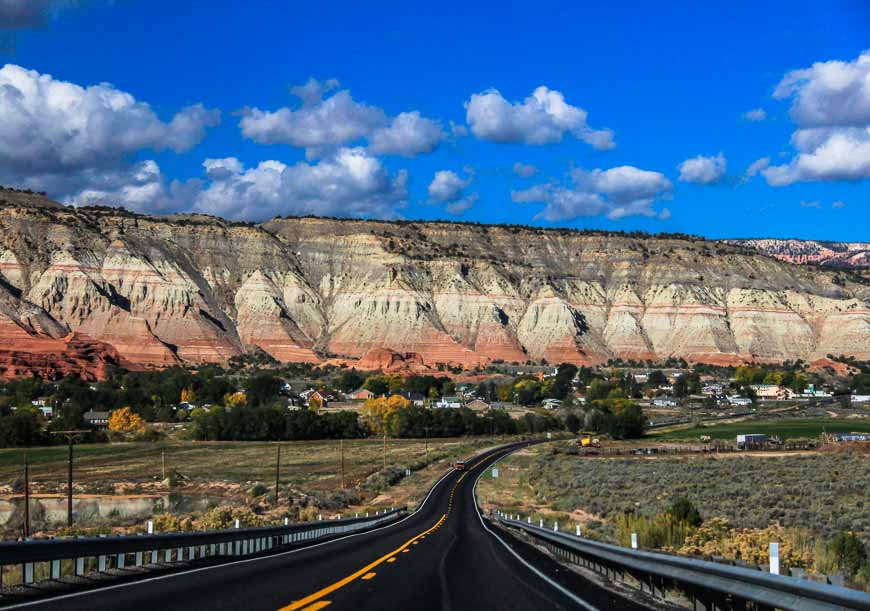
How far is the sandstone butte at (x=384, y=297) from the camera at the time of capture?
154000 mm

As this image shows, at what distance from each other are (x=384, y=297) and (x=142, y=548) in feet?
512

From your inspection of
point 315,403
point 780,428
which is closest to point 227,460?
point 315,403

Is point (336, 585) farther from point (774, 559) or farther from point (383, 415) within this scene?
point (383, 415)

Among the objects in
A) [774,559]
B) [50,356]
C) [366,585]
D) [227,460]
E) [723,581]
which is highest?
[50,356]

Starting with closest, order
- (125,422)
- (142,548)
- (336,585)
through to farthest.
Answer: (336,585)
(142,548)
(125,422)

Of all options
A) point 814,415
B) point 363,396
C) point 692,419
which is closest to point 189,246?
point 363,396

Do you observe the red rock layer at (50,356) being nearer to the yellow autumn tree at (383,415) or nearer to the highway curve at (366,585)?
the yellow autumn tree at (383,415)

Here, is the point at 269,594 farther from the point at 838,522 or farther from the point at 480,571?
the point at 838,522

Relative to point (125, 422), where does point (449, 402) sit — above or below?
above

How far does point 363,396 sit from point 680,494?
99.6m

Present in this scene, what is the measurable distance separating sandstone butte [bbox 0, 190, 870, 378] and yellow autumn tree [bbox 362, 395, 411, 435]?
40.9m

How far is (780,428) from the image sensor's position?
324 ft

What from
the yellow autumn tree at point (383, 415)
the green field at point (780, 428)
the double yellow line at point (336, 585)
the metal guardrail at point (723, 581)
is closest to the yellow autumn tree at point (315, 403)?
the yellow autumn tree at point (383, 415)

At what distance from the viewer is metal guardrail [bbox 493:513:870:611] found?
6.57 metres
